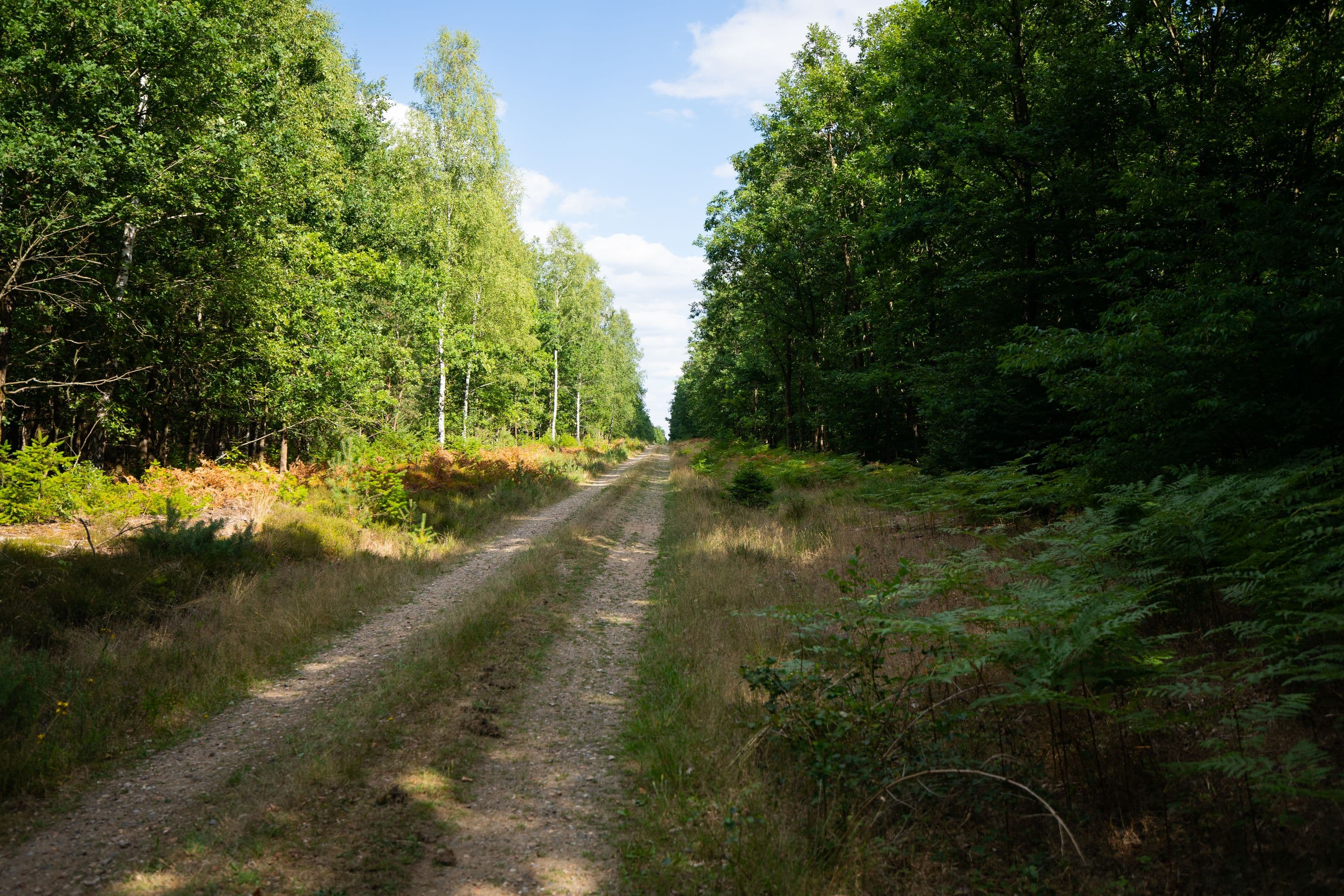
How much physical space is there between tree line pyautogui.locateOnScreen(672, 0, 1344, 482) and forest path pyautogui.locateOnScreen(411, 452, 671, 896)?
6.55 m

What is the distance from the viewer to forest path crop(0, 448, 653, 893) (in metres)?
3.44

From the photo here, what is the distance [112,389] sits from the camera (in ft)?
44.5

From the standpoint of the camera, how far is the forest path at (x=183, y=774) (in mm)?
3443

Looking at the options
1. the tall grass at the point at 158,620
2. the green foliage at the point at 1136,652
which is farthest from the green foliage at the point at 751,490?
the green foliage at the point at 1136,652

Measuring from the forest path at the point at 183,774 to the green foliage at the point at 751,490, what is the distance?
1041 centimetres

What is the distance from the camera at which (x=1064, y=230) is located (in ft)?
43.0

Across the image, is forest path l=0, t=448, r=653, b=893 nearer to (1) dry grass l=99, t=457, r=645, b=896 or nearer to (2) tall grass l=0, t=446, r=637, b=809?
(1) dry grass l=99, t=457, r=645, b=896

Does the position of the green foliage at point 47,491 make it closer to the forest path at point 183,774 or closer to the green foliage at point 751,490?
the forest path at point 183,774

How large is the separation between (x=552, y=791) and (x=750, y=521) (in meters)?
10.6

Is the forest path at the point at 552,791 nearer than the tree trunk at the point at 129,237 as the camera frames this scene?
Yes

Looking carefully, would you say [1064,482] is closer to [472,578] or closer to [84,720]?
[472,578]

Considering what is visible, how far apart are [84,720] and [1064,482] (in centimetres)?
1074

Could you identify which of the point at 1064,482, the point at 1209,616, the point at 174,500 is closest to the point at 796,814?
the point at 1209,616

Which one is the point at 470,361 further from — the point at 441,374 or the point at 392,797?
the point at 392,797
